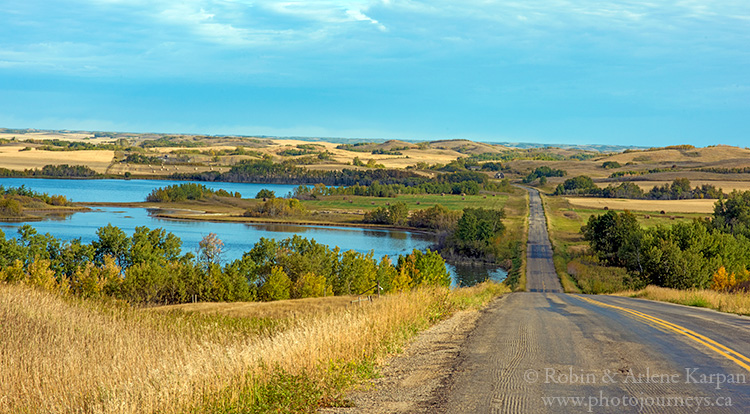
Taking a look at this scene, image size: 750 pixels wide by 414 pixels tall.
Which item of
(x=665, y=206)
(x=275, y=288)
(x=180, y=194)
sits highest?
(x=665, y=206)

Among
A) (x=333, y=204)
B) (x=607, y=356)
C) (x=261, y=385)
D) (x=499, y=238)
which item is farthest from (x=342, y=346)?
(x=333, y=204)

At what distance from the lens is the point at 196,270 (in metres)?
55.3

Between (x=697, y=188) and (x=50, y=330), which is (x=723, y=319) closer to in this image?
(x=50, y=330)

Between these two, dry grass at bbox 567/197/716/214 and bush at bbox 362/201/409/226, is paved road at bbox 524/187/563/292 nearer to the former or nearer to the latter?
dry grass at bbox 567/197/716/214

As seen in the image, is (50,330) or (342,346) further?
(50,330)

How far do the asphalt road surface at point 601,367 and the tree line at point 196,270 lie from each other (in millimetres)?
35932

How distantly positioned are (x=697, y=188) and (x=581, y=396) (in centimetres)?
17834

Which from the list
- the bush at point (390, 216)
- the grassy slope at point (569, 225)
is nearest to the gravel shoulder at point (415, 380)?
the grassy slope at point (569, 225)

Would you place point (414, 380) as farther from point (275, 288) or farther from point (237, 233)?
point (237, 233)

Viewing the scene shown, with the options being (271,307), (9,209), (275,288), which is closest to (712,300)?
(271,307)

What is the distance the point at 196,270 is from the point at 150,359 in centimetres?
4802

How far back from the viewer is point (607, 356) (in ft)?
32.7

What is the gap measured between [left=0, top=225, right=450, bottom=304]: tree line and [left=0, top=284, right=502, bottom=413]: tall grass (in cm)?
3735

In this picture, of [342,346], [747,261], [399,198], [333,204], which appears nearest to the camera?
[342,346]
